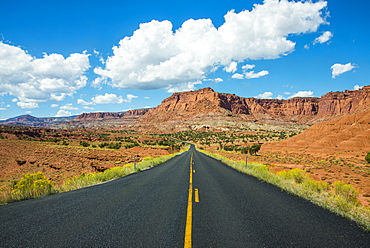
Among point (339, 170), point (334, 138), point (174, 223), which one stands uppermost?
point (334, 138)

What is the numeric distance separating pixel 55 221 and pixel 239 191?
20.7 feet

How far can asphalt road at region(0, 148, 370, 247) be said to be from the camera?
12.6ft

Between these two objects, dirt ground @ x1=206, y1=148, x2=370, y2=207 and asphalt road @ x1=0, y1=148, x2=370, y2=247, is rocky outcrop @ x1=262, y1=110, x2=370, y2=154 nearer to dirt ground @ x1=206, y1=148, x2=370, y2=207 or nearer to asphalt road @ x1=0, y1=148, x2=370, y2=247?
dirt ground @ x1=206, y1=148, x2=370, y2=207

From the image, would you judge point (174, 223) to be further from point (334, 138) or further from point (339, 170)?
point (334, 138)

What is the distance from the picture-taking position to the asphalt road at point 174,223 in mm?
3840

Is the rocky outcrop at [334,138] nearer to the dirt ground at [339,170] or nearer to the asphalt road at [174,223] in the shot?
the dirt ground at [339,170]

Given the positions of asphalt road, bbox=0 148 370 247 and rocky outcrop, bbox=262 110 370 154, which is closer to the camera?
asphalt road, bbox=0 148 370 247

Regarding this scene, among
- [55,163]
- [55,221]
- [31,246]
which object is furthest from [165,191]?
[55,163]

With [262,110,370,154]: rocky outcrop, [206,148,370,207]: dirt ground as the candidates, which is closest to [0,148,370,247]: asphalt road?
[206,148,370,207]: dirt ground

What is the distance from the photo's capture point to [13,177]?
2009 centimetres

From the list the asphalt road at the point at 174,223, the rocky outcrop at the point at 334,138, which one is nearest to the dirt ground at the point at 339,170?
the rocky outcrop at the point at 334,138

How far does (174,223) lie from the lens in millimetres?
4734

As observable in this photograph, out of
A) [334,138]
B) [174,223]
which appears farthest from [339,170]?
[334,138]

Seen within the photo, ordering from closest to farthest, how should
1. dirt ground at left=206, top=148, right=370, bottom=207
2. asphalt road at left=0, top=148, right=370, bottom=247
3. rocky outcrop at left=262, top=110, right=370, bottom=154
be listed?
asphalt road at left=0, top=148, right=370, bottom=247, dirt ground at left=206, top=148, right=370, bottom=207, rocky outcrop at left=262, top=110, right=370, bottom=154
